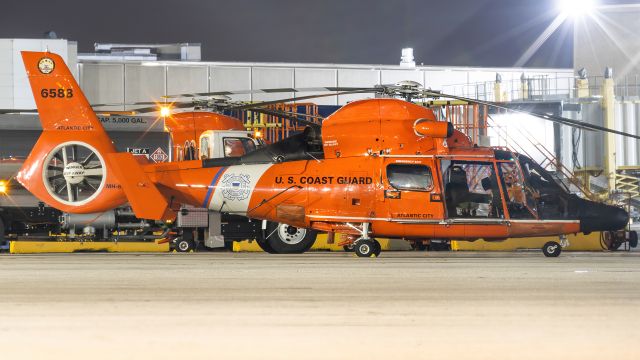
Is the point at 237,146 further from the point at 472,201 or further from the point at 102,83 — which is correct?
the point at 102,83

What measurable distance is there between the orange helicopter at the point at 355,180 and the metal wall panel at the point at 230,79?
21849mm

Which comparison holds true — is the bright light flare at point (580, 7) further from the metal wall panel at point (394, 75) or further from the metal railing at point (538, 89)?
the metal wall panel at point (394, 75)

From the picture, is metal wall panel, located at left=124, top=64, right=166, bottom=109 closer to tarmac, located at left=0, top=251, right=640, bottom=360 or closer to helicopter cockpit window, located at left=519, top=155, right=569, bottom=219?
helicopter cockpit window, located at left=519, top=155, right=569, bottom=219

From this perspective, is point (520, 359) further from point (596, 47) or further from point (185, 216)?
point (596, 47)

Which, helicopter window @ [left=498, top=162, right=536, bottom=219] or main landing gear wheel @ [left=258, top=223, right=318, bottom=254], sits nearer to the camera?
helicopter window @ [left=498, top=162, right=536, bottom=219]

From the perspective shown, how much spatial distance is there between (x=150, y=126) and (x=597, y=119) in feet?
60.1

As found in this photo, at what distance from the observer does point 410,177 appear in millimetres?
19156

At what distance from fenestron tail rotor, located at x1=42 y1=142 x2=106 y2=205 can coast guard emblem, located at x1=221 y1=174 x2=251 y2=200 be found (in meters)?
2.86

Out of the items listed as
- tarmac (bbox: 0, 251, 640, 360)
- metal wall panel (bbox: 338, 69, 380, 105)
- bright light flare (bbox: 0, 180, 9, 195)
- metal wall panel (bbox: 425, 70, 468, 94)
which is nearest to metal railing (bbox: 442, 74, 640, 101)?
metal wall panel (bbox: 425, 70, 468, 94)

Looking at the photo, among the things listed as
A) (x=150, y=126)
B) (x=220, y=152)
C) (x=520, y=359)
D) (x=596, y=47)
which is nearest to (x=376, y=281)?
(x=520, y=359)

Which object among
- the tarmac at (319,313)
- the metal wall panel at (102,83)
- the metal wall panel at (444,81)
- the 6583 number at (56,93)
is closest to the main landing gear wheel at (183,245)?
the 6583 number at (56,93)

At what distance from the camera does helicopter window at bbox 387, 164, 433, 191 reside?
62.6ft

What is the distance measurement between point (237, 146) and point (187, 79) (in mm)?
20281

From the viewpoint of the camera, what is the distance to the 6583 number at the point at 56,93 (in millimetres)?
20594
